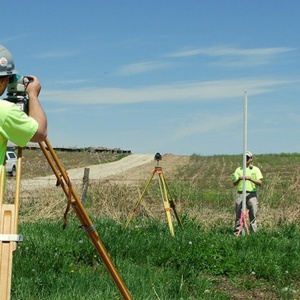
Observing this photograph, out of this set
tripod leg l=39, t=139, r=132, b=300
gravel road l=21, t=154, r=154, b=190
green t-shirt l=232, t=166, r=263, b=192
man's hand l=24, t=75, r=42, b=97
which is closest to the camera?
man's hand l=24, t=75, r=42, b=97

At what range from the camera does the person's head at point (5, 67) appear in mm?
3945

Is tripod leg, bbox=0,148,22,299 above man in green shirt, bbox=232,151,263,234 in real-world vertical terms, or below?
below

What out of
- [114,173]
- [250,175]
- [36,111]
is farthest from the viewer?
[114,173]

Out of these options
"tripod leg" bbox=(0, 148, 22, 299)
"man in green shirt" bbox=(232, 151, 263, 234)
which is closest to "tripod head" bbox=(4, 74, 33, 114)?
"tripod leg" bbox=(0, 148, 22, 299)

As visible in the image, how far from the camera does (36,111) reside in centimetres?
402

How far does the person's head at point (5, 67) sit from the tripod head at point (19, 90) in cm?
19

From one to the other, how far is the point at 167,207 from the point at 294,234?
2188 millimetres

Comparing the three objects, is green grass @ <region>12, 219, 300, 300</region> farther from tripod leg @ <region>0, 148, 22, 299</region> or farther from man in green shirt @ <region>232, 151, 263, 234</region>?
tripod leg @ <region>0, 148, 22, 299</region>

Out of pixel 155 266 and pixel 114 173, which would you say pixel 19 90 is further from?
pixel 114 173

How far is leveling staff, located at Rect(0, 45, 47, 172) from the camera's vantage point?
3.83 m

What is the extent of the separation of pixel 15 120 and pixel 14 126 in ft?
0.11

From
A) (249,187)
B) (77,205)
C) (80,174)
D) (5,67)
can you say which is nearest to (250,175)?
(249,187)

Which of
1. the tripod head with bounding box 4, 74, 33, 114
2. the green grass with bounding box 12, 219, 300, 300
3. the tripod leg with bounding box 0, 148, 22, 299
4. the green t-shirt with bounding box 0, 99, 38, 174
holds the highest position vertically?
the tripod head with bounding box 4, 74, 33, 114

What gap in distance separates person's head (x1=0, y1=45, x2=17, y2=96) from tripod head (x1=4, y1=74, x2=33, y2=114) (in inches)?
7.3
